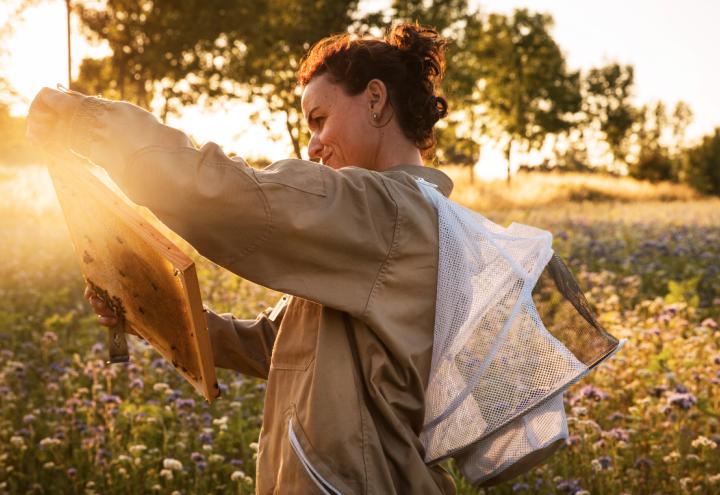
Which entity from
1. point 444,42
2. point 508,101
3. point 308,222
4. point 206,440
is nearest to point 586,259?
point 206,440

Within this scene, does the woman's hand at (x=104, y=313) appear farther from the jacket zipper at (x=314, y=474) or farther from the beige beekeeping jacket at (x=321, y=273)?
the jacket zipper at (x=314, y=474)

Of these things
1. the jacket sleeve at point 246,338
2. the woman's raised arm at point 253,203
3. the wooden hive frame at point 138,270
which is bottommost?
the jacket sleeve at point 246,338

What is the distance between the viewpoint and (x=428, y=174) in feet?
7.13

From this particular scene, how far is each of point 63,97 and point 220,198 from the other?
43cm

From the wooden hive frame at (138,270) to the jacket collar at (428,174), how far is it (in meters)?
0.64

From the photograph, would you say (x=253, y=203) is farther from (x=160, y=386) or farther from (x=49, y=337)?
(x=49, y=337)

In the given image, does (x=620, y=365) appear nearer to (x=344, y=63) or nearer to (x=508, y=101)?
(x=344, y=63)

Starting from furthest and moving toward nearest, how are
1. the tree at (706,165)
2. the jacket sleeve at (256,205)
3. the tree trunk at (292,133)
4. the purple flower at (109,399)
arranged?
the tree at (706,165), the tree trunk at (292,133), the purple flower at (109,399), the jacket sleeve at (256,205)

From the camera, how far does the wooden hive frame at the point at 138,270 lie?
5.91 ft

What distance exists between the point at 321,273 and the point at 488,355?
48 centimetres

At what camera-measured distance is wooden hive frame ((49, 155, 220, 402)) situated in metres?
1.80

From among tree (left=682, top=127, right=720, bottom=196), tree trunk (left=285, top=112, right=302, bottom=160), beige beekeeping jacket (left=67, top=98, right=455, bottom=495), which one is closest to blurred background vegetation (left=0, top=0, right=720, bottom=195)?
tree trunk (left=285, top=112, right=302, bottom=160)

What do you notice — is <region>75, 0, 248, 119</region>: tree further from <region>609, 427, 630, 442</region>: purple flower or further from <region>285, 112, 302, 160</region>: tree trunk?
<region>609, 427, 630, 442</region>: purple flower

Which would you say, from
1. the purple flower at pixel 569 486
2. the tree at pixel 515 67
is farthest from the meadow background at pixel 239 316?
the tree at pixel 515 67
